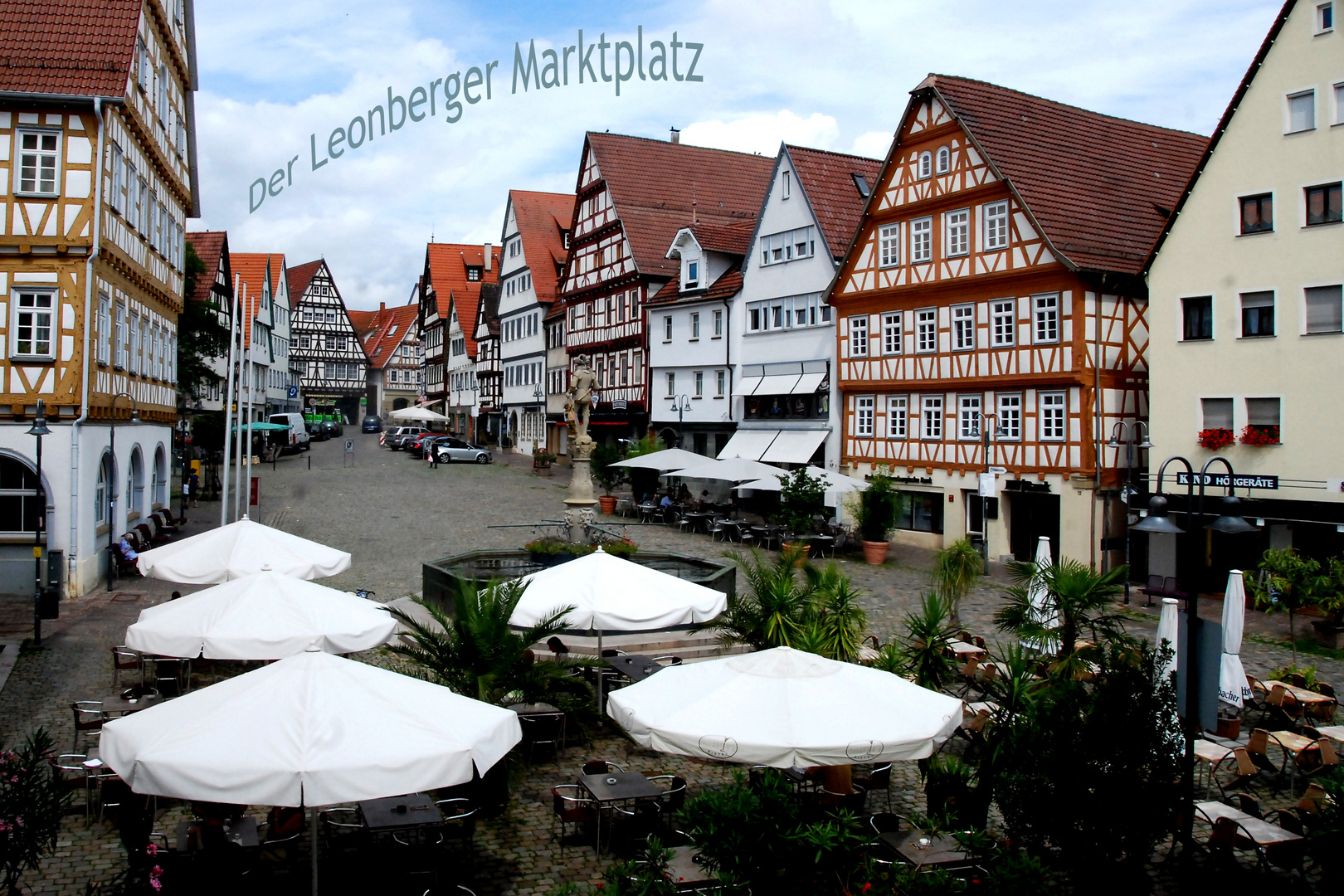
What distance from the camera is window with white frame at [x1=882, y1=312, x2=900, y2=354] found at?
32.1m

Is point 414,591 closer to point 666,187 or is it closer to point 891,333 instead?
point 891,333

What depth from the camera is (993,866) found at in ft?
24.7

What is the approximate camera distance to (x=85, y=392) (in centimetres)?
2080

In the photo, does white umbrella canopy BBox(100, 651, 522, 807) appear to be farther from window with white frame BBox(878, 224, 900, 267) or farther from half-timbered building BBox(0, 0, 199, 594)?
window with white frame BBox(878, 224, 900, 267)

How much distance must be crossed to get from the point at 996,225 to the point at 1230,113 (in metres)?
6.23

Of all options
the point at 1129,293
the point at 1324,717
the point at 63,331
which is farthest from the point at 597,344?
the point at 1324,717

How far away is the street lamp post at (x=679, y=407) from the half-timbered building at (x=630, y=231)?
276 centimetres

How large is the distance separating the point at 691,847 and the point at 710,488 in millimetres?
32751

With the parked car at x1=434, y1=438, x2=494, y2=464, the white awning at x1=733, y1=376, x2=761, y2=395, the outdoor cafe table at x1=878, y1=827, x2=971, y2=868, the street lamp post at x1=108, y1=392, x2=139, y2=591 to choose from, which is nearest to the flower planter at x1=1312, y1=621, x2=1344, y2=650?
the outdoor cafe table at x1=878, y1=827, x2=971, y2=868

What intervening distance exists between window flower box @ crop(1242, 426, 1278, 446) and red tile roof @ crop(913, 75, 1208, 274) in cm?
544

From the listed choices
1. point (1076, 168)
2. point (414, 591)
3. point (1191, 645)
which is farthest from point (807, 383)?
point (1191, 645)

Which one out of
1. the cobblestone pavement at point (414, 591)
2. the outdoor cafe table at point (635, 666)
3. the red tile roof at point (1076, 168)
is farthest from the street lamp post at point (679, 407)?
the outdoor cafe table at point (635, 666)

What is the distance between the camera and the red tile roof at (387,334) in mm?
106500

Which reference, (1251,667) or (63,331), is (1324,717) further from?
(63,331)
